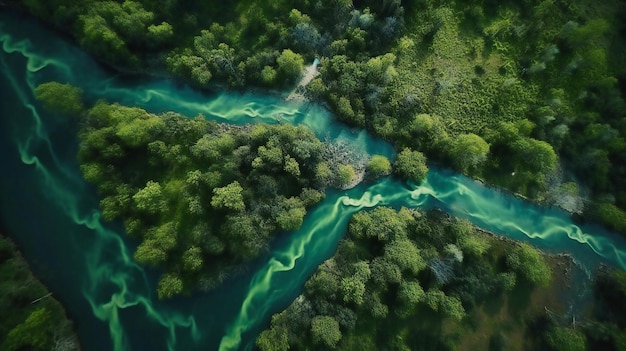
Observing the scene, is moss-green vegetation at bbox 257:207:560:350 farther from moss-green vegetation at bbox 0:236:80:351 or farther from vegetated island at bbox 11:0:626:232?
moss-green vegetation at bbox 0:236:80:351

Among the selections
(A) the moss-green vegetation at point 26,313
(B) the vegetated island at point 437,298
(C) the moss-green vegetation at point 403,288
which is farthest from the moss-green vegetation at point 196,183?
(A) the moss-green vegetation at point 26,313

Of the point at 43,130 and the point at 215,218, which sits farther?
the point at 43,130

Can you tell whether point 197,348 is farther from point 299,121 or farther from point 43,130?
point 43,130

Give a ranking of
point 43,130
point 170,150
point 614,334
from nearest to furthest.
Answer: point 614,334 → point 170,150 → point 43,130

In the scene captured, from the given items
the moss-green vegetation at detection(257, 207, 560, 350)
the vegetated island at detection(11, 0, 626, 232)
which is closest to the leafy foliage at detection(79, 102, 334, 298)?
the moss-green vegetation at detection(257, 207, 560, 350)

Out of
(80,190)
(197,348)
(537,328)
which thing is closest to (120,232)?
(80,190)

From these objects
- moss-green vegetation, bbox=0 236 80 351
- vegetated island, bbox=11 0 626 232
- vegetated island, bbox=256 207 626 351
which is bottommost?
moss-green vegetation, bbox=0 236 80 351

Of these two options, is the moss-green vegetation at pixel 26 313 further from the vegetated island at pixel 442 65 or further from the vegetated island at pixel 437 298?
the vegetated island at pixel 442 65
